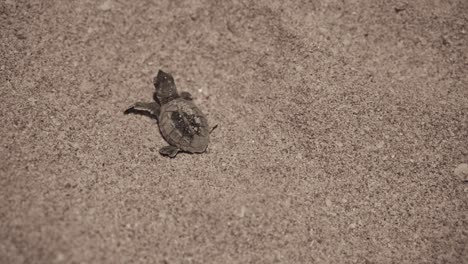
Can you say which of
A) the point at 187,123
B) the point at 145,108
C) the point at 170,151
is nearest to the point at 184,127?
the point at 187,123

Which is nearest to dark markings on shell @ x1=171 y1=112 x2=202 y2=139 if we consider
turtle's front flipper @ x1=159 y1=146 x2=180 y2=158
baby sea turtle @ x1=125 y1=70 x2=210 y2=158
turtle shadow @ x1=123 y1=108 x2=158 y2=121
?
baby sea turtle @ x1=125 y1=70 x2=210 y2=158

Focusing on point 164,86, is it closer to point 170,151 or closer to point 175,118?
point 175,118

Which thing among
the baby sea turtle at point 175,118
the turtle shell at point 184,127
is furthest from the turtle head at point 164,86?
the turtle shell at point 184,127

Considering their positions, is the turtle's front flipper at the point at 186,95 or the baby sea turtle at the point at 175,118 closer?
the baby sea turtle at the point at 175,118

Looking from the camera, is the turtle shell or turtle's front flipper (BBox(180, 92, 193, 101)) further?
turtle's front flipper (BBox(180, 92, 193, 101))

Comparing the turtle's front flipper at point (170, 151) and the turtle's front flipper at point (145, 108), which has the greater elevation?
the turtle's front flipper at point (145, 108)

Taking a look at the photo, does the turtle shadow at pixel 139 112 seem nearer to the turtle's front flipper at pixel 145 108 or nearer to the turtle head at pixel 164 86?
the turtle's front flipper at pixel 145 108

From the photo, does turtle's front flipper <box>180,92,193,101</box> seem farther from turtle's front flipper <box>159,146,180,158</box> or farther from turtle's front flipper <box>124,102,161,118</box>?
turtle's front flipper <box>159,146,180,158</box>

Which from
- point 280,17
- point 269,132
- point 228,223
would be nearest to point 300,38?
point 280,17
